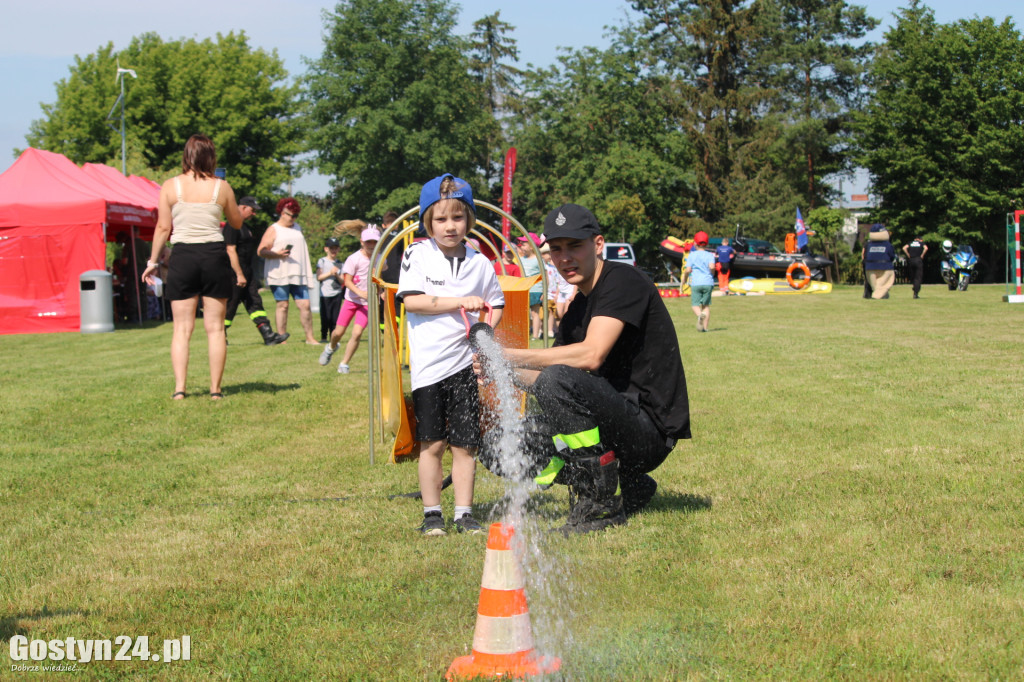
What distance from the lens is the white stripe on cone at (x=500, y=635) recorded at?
3025 millimetres

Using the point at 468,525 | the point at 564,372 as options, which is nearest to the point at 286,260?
the point at 468,525

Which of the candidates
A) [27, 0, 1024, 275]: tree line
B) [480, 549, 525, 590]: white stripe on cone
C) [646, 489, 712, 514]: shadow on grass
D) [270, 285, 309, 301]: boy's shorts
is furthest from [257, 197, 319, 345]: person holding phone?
[27, 0, 1024, 275]: tree line

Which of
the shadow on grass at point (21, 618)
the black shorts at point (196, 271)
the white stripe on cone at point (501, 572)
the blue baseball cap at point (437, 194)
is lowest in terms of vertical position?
the shadow on grass at point (21, 618)

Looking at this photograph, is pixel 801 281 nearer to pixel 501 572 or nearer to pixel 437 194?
pixel 437 194

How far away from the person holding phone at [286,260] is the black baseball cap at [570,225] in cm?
920

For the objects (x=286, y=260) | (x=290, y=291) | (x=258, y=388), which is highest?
(x=286, y=260)

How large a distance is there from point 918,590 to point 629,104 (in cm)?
5720

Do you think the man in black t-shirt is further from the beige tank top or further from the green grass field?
the beige tank top

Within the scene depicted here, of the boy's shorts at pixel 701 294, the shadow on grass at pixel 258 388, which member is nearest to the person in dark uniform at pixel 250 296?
the shadow on grass at pixel 258 388

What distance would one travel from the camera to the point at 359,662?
3.12 metres

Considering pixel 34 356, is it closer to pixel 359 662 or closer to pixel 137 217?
pixel 137 217

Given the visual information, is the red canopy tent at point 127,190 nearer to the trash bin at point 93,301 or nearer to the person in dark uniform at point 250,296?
the trash bin at point 93,301

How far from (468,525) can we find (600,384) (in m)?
0.94

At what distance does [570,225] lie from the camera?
14.6 ft
